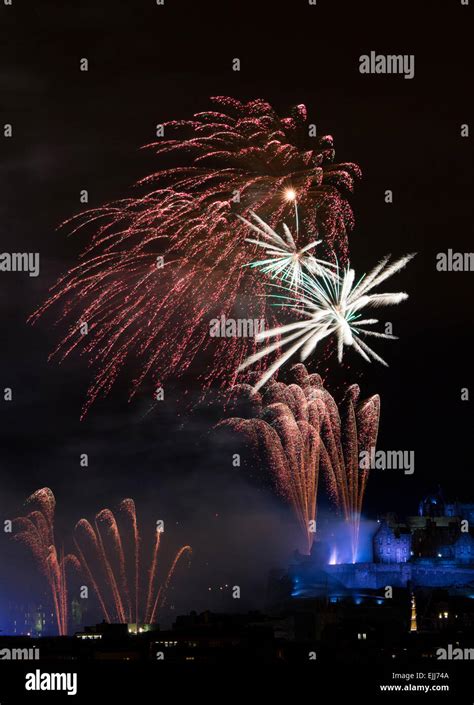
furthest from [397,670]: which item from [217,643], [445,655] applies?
[217,643]

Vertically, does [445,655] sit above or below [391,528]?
below

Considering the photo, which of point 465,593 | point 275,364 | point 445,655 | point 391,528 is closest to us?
point 275,364

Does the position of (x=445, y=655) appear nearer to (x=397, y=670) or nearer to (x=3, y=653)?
(x=397, y=670)

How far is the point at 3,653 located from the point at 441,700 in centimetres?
4472

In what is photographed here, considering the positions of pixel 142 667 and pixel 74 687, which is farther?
pixel 142 667

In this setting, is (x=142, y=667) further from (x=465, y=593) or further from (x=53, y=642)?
(x=465, y=593)

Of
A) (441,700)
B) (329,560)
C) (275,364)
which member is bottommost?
(441,700)

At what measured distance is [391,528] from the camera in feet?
649

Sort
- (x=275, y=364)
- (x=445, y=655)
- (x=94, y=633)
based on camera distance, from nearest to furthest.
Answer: (x=275, y=364), (x=445, y=655), (x=94, y=633)

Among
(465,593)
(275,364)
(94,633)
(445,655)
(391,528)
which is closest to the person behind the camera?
(275,364)

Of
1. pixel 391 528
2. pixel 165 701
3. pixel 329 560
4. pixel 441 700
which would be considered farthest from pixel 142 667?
pixel 391 528

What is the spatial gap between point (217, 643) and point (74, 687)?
71.9ft

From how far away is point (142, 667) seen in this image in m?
127

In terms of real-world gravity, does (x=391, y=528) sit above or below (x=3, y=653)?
above
